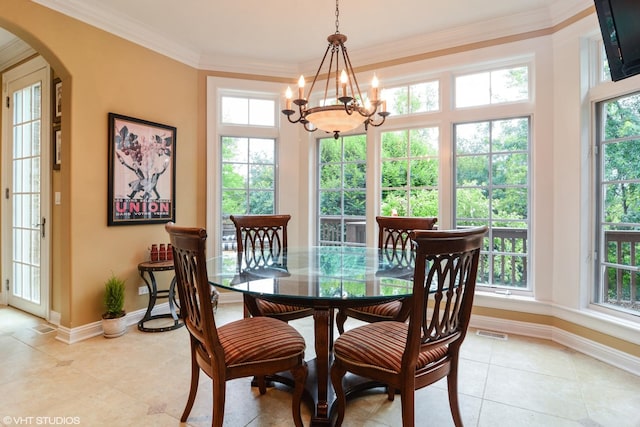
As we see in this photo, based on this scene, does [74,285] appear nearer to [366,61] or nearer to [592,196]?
[366,61]

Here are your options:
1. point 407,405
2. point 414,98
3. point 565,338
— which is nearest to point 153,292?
point 407,405

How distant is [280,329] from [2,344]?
2638 mm

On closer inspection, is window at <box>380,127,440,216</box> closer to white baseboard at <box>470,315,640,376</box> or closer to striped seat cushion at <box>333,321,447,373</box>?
white baseboard at <box>470,315,640,376</box>

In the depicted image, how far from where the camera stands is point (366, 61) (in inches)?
148

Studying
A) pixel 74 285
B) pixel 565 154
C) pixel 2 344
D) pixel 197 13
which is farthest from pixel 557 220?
pixel 2 344

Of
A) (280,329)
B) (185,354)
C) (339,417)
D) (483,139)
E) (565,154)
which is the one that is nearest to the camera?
(339,417)

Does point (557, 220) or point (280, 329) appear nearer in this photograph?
point (280, 329)

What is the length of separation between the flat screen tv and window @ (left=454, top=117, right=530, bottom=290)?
1.40 metres

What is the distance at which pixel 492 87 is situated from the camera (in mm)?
3230

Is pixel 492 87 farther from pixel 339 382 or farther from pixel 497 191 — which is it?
pixel 339 382

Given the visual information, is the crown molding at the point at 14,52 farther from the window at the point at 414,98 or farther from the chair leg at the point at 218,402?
the chair leg at the point at 218,402

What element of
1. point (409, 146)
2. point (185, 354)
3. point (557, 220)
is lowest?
point (185, 354)

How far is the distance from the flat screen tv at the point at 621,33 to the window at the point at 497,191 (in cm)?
140

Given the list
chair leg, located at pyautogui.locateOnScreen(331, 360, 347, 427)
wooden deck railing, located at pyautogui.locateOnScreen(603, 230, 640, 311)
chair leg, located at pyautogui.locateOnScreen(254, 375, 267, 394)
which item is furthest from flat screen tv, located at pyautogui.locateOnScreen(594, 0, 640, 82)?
chair leg, located at pyautogui.locateOnScreen(254, 375, 267, 394)
